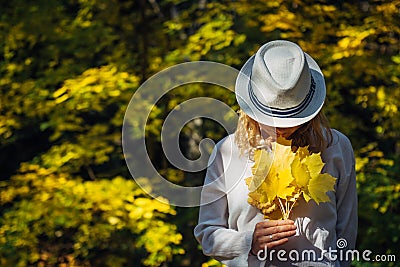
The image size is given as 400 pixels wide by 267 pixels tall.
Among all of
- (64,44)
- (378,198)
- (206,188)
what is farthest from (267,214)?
(64,44)

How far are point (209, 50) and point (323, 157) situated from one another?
2.01 meters

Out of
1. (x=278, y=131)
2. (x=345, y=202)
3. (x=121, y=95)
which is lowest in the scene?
(x=121, y=95)

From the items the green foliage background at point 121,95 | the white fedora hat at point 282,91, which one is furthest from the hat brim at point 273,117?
the green foliage background at point 121,95

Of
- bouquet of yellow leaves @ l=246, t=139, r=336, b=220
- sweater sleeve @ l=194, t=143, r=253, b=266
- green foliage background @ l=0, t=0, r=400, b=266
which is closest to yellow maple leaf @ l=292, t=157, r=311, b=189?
bouquet of yellow leaves @ l=246, t=139, r=336, b=220

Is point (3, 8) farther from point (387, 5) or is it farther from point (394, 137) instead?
point (394, 137)

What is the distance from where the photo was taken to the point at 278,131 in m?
1.98

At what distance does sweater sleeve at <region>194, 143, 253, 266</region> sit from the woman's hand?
9 centimetres

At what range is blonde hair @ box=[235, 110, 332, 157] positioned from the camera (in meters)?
2.01

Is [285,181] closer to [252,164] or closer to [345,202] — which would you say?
[252,164]

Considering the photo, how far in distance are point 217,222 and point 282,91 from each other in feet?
1.45

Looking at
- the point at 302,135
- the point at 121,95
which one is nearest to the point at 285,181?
the point at 302,135

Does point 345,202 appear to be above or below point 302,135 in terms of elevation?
below

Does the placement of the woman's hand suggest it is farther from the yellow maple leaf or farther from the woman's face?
the woman's face

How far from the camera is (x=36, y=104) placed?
12.1 ft
